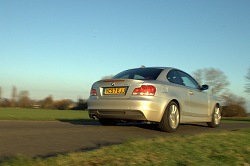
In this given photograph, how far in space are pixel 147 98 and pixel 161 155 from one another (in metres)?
3.07

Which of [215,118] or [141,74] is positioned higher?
[141,74]

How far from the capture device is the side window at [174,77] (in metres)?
8.52

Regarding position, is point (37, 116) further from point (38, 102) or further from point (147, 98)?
point (38, 102)

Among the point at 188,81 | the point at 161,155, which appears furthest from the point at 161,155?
the point at 188,81

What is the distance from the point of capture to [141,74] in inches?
332

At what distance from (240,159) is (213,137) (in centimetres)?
187

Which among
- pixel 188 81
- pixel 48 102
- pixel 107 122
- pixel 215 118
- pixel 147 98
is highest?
pixel 48 102

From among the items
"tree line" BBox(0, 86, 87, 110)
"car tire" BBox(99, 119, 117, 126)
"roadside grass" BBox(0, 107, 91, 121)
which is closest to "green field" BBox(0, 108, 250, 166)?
"car tire" BBox(99, 119, 117, 126)

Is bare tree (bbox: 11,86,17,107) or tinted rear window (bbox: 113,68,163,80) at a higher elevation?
bare tree (bbox: 11,86,17,107)

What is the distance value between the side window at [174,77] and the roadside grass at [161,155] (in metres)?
2.62

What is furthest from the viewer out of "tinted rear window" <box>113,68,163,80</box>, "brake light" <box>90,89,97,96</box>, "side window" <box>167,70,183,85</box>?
"side window" <box>167,70,183,85</box>

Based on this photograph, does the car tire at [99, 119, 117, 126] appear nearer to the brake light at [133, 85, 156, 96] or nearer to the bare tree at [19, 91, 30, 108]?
the brake light at [133, 85, 156, 96]

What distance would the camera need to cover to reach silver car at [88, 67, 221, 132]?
25.1 ft

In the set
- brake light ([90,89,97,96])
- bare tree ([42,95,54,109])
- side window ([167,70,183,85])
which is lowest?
brake light ([90,89,97,96])
